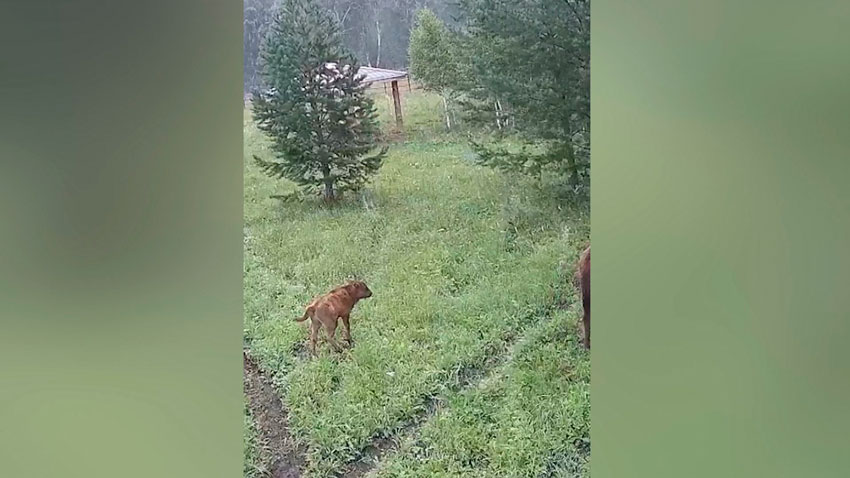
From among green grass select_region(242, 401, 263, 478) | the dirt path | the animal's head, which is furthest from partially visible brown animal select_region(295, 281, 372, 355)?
green grass select_region(242, 401, 263, 478)

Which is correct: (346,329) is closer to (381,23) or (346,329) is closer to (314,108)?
(314,108)

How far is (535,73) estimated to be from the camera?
6.99 ft

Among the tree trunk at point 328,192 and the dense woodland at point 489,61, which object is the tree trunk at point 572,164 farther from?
the tree trunk at point 328,192

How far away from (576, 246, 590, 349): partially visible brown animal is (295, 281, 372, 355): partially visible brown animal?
659mm

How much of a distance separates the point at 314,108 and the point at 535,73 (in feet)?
Result: 2.35

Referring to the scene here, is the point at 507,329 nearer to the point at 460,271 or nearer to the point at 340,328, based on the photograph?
the point at 460,271

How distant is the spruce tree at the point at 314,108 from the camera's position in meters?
2.12

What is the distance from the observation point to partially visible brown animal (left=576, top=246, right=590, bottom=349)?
2059 mm
